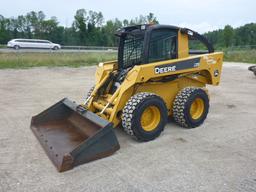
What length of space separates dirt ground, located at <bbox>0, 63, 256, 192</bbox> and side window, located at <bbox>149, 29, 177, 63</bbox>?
1276mm

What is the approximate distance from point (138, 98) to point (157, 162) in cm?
105

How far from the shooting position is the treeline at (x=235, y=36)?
5841 centimetres

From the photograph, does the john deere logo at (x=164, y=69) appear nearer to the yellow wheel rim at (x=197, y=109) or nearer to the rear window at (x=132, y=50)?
the rear window at (x=132, y=50)

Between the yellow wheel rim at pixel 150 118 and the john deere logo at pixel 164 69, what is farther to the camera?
the john deere logo at pixel 164 69

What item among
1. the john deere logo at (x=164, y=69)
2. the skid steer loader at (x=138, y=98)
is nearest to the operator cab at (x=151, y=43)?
the skid steer loader at (x=138, y=98)

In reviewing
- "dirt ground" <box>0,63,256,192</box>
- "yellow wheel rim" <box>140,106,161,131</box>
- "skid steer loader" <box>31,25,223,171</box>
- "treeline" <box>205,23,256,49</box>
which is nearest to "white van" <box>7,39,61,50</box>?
"dirt ground" <box>0,63,256,192</box>

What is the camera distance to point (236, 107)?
7625 millimetres

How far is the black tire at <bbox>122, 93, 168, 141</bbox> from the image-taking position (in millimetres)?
4781

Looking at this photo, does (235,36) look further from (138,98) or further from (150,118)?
(138,98)

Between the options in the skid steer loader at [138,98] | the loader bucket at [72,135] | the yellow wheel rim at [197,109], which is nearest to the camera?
the loader bucket at [72,135]

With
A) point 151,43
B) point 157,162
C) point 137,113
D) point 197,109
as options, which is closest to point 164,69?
point 151,43

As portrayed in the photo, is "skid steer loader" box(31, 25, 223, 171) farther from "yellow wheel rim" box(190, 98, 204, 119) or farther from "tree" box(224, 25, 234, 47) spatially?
"tree" box(224, 25, 234, 47)

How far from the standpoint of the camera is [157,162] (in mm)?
4293

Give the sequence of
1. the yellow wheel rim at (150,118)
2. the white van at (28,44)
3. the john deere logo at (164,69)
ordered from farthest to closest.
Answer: the white van at (28,44)
the john deere logo at (164,69)
the yellow wheel rim at (150,118)
